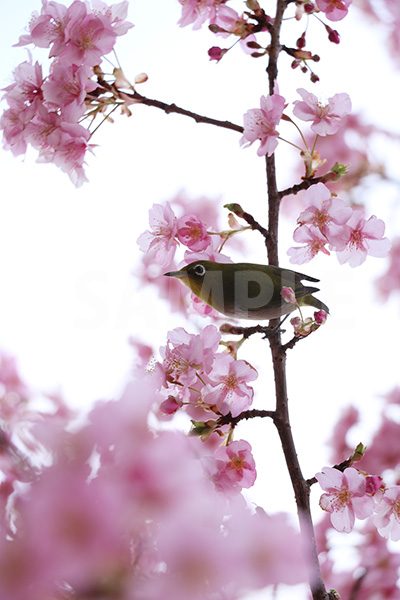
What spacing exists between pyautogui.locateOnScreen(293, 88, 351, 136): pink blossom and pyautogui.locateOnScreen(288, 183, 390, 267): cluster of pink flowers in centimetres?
17

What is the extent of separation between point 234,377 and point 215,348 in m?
0.06

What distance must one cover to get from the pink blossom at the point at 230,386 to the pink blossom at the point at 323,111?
18.9 inches

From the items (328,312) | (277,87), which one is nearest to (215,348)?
(328,312)

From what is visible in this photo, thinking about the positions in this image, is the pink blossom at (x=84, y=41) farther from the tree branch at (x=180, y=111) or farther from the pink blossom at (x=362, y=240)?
the pink blossom at (x=362, y=240)

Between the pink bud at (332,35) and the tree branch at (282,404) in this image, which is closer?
the tree branch at (282,404)

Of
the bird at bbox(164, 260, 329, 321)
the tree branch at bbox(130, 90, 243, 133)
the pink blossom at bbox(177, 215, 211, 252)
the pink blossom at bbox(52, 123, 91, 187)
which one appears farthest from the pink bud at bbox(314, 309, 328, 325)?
A: the pink blossom at bbox(52, 123, 91, 187)

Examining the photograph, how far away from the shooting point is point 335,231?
1.26 metres

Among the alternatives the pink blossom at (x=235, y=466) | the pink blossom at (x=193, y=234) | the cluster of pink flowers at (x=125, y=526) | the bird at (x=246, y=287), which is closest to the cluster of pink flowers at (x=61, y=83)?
the pink blossom at (x=193, y=234)

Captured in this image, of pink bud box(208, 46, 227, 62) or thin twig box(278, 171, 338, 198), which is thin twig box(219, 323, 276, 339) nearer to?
thin twig box(278, 171, 338, 198)

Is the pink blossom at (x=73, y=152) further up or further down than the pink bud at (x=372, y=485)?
further up

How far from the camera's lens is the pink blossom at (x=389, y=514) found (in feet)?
3.89

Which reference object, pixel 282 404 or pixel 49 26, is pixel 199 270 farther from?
pixel 49 26

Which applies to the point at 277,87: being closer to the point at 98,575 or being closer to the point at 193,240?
the point at 193,240

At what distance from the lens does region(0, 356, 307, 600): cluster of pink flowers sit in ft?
1.54
